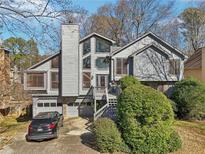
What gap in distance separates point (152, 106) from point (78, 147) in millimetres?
5347

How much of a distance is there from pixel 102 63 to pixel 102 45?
1982 mm

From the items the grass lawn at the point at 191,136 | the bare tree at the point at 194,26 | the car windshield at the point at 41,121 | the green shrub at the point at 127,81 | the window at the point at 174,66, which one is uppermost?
the bare tree at the point at 194,26

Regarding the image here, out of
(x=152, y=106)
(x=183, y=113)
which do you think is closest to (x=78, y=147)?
(x=152, y=106)

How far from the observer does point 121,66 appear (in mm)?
34750

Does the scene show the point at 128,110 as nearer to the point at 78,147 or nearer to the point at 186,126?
the point at 78,147

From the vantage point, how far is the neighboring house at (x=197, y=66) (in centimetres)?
3800

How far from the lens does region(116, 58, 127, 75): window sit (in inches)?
1364

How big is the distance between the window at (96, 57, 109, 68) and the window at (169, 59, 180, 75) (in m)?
6.93

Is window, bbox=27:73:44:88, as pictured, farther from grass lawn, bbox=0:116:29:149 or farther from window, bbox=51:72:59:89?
grass lawn, bbox=0:116:29:149

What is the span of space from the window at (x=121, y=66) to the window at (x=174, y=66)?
4921 millimetres

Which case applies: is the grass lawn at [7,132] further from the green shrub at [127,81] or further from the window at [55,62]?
the green shrub at [127,81]

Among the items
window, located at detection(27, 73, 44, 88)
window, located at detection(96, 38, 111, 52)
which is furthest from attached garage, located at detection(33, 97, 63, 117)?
window, located at detection(96, 38, 111, 52)

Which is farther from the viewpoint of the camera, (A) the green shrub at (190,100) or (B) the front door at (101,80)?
(B) the front door at (101,80)

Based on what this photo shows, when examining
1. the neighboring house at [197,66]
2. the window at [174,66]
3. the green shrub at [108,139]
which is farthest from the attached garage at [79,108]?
the green shrub at [108,139]
